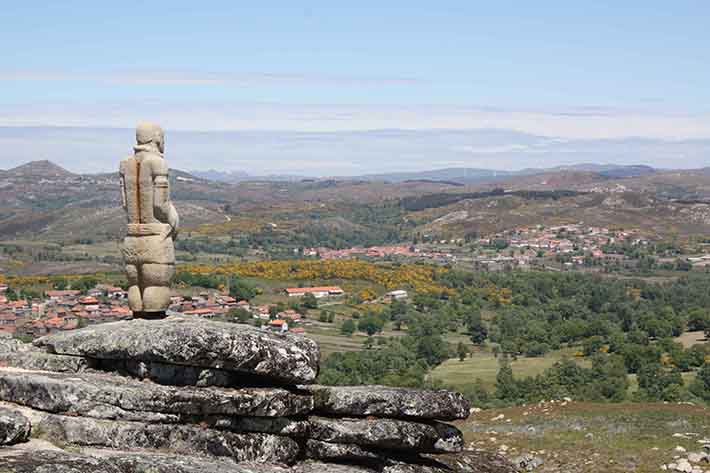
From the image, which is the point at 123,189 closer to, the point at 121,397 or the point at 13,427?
the point at 121,397

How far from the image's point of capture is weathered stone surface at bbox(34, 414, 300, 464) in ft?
62.4

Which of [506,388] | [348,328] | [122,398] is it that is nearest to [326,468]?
[122,398]

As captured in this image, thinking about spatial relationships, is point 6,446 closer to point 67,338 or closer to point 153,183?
point 67,338

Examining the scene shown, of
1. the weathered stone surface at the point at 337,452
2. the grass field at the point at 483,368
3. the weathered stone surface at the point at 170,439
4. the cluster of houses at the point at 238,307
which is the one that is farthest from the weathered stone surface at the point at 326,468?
the cluster of houses at the point at 238,307

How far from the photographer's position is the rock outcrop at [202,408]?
19.0 metres

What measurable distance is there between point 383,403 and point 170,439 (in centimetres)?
Result: 628

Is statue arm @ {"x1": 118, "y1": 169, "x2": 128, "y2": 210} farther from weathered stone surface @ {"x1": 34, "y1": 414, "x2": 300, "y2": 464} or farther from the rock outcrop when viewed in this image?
weathered stone surface @ {"x1": 34, "y1": 414, "x2": 300, "y2": 464}

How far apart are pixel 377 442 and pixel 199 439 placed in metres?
5.15

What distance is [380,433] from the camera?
22.9m

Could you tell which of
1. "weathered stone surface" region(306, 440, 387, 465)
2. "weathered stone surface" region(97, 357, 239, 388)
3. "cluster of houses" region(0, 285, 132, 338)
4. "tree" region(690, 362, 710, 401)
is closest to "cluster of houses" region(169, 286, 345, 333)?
"cluster of houses" region(0, 285, 132, 338)

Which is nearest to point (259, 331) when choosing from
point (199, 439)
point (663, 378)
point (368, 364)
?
point (199, 439)

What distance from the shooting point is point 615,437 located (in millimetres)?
36344

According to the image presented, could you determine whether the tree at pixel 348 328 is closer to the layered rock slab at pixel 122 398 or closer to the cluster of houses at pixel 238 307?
the cluster of houses at pixel 238 307

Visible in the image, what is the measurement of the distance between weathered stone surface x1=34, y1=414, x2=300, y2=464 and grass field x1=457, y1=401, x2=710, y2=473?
14479mm
